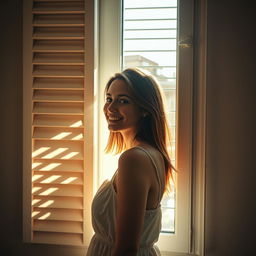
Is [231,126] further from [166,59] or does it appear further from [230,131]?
[166,59]

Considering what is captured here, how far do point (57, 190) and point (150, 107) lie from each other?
2.04 feet

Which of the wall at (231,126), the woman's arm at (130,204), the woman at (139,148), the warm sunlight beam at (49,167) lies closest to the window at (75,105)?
the warm sunlight beam at (49,167)

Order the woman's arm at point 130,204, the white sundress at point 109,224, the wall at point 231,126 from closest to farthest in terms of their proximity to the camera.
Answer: the woman's arm at point 130,204 < the white sundress at point 109,224 < the wall at point 231,126

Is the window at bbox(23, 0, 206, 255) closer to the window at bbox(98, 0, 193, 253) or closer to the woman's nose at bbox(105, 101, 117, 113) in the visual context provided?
the window at bbox(98, 0, 193, 253)

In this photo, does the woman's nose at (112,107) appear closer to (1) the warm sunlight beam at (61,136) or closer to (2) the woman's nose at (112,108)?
(2) the woman's nose at (112,108)

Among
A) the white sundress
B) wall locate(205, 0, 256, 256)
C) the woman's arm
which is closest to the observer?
the woman's arm

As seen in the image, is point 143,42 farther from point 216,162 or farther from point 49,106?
point 216,162

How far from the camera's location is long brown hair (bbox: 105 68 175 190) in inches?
47.1

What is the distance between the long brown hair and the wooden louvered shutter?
27cm

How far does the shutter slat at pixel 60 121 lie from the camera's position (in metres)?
1.46

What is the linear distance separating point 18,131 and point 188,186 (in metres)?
0.86

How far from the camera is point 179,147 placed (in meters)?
1.47

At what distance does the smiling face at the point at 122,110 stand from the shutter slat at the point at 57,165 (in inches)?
13.3

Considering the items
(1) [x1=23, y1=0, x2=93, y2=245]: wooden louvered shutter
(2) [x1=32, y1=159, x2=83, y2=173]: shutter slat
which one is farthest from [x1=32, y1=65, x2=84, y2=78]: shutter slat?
(2) [x1=32, y1=159, x2=83, y2=173]: shutter slat
